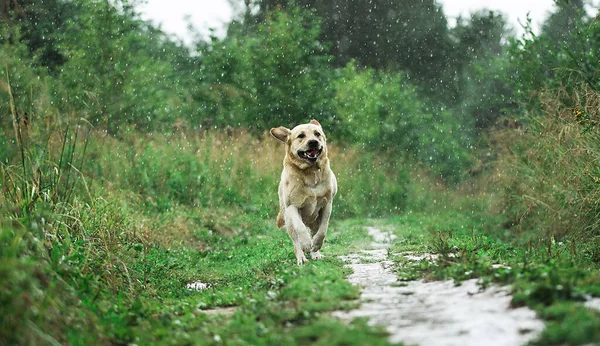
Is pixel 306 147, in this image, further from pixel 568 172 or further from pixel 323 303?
pixel 568 172

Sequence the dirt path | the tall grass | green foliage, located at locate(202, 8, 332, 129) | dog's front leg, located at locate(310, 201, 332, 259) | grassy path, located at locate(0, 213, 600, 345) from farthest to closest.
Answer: green foliage, located at locate(202, 8, 332, 129), the tall grass, dog's front leg, located at locate(310, 201, 332, 259), grassy path, located at locate(0, 213, 600, 345), the dirt path

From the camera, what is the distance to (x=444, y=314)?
4.25 metres

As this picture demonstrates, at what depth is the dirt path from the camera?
363 centimetres

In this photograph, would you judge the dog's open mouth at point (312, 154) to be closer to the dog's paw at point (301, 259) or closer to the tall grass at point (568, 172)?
the dog's paw at point (301, 259)

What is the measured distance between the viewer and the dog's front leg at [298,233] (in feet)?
25.7

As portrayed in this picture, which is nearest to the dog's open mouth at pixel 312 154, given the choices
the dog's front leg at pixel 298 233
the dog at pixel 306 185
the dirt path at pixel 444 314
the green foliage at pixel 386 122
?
the dog at pixel 306 185

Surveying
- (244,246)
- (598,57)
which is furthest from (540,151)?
(244,246)

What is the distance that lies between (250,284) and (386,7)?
118 ft

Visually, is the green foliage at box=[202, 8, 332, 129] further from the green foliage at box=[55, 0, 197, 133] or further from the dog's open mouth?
the dog's open mouth

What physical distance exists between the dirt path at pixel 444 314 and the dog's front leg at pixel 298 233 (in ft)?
5.83

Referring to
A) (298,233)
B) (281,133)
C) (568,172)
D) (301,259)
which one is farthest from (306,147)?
(568,172)

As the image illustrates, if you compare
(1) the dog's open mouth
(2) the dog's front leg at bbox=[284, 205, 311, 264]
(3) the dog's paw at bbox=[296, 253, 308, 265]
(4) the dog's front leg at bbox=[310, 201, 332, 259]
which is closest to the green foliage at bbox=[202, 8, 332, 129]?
(4) the dog's front leg at bbox=[310, 201, 332, 259]

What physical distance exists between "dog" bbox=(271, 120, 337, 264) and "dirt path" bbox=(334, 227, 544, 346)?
6.87 feet

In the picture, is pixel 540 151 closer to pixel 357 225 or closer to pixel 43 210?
pixel 357 225
